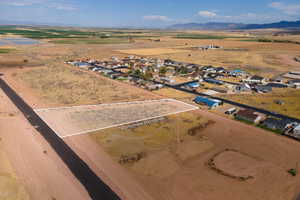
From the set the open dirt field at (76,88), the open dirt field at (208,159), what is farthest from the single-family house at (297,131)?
the open dirt field at (76,88)

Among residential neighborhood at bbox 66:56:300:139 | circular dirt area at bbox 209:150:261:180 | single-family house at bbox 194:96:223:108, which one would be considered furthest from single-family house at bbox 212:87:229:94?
circular dirt area at bbox 209:150:261:180

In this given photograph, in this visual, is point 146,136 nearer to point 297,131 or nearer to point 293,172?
point 293,172

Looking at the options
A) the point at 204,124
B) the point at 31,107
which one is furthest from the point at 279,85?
the point at 31,107

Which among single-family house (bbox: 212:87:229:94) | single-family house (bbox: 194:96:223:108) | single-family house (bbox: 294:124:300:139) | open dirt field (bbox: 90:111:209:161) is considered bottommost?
open dirt field (bbox: 90:111:209:161)

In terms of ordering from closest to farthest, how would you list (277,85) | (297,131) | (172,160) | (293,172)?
(293,172) < (172,160) < (297,131) < (277,85)

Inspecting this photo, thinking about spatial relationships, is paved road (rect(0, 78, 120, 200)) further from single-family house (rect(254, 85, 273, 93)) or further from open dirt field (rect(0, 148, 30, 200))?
single-family house (rect(254, 85, 273, 93))

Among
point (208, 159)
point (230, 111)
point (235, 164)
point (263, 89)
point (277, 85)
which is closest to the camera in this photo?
point (235, 164)

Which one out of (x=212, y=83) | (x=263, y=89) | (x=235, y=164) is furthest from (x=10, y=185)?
(x=263, y=89)
